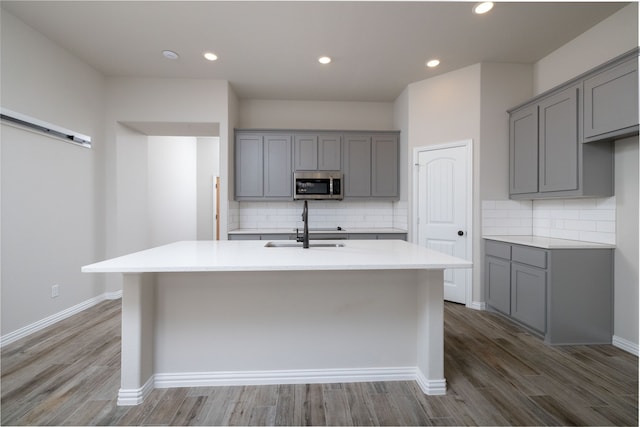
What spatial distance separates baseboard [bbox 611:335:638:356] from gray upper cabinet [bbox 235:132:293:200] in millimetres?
3725

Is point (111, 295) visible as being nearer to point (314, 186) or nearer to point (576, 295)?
point (314, 186)

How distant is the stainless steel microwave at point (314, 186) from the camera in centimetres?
411

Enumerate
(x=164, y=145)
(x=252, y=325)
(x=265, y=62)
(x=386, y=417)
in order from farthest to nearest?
(x=164, y=145)
(x=265, y=62)
(x=252, y=325)
(x=386, y=417)

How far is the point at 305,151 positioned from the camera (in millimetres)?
4172

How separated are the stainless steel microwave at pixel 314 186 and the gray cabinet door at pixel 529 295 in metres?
2.35

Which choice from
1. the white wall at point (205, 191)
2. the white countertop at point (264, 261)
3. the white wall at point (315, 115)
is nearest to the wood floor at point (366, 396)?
the white countertop at point (264, 261)

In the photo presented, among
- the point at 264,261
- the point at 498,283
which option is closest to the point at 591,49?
the point at 498,283

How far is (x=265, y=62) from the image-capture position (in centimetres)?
332

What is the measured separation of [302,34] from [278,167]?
1816 millimetres

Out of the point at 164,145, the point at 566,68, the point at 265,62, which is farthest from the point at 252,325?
the point at 164,145

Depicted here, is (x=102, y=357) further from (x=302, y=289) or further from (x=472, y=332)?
(x=472, y=332)

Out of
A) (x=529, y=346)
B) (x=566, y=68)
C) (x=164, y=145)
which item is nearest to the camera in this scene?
(x=529, y=346)

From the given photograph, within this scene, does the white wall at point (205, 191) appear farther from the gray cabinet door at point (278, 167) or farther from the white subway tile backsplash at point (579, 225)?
the white subway tile backsplash at point (579, 225)

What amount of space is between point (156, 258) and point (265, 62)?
2.68 metres
